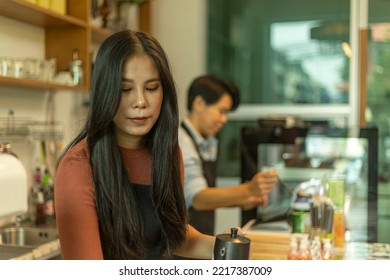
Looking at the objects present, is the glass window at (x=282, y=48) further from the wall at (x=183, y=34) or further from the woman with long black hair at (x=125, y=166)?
the woman with long black hair at (x=125, y=166)

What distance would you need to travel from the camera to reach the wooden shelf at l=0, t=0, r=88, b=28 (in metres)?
1.84

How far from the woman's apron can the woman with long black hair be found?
2.80ft

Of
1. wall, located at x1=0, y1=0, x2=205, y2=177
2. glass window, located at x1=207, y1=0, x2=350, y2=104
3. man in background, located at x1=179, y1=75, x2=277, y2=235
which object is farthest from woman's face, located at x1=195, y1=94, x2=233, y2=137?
glass window, located at x1=207, y1=0, x2=350, y2=104

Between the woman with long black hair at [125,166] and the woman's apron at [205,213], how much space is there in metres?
0.85

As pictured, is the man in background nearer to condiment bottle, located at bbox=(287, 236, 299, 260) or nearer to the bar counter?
the bar counter

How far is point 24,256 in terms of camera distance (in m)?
1.61

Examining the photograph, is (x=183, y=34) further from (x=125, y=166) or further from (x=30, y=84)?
(x=125, y=166)

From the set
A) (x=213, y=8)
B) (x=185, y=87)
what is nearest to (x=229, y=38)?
(x=213, y=8)

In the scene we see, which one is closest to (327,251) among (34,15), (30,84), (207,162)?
(207,162)

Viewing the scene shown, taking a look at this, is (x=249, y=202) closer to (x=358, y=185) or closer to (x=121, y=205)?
(x=358, y=185)

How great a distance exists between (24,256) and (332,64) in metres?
2.11

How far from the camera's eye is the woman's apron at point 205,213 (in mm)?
1963

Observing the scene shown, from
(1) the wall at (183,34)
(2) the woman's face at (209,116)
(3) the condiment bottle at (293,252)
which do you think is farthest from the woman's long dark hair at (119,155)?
(1) the wall at (183,34)

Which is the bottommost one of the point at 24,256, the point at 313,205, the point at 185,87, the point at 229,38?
the point at 24,256
